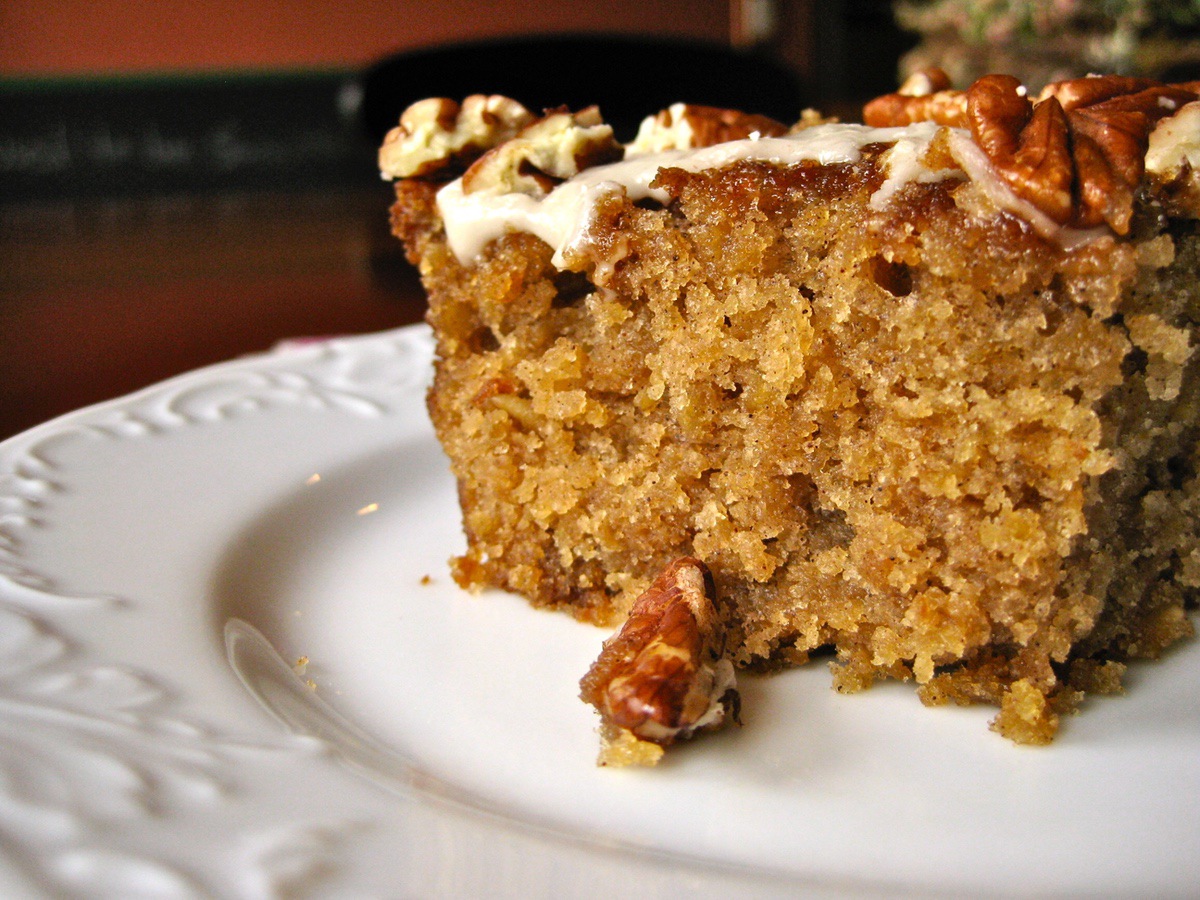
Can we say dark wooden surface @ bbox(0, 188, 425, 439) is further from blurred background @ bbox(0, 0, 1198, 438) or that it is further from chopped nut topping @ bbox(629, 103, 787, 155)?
chopped nut topping @ bbox(629, 103, 787, 155)

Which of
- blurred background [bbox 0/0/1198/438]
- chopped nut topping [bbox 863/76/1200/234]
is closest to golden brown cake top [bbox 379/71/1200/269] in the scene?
chopped nut topping [bbox 863/76/1200/234]

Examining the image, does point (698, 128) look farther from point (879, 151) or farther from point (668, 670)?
point (668, 670)

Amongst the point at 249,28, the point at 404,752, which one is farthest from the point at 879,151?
the point at 249,28

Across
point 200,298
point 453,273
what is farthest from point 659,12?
point 453,273

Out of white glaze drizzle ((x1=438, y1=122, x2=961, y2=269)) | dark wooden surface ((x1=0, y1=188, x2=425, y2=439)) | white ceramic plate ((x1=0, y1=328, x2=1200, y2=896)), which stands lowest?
dark wooden surface ((x1=0, y1=188, x2=425, y2=439))

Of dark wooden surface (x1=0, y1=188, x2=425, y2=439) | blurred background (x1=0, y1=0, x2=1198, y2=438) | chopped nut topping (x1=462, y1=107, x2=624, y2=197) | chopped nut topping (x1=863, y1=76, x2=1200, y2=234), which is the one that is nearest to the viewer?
chopped nut topping (x1=863, y1=76, x2=1200, y2=234)
